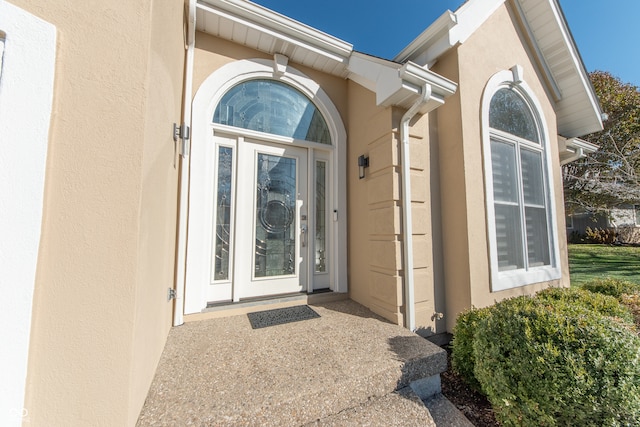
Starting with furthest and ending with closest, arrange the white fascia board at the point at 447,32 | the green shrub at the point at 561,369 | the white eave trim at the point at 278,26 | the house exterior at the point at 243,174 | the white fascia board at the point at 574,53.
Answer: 1. the white fascia board at the point at 574,53
2. the white fascia board at the point at 447,32
3. the white eave trim at the point at 278,26
4. the green shrub at the point at 561,369
5. the house exterior at the point at 243,174

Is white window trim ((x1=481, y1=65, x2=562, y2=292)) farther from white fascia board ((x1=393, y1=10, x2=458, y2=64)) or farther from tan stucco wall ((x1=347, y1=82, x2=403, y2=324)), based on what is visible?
tan stucco wall ((x1=347, y1=82, x2=403, y2=324))

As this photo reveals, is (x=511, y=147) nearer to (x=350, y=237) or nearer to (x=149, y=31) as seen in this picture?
(x=350, y=237)

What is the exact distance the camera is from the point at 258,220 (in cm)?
330

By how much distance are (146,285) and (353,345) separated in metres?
1.77

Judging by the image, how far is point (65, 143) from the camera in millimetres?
1183

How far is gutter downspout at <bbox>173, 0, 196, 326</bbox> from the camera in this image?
2.59 m

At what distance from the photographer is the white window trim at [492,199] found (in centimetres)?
319

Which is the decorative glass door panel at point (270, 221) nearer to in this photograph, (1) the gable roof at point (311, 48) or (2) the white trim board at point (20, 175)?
(1) the gable roof at point (311, 48)

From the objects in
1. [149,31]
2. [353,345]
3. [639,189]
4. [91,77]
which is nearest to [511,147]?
[353,345]

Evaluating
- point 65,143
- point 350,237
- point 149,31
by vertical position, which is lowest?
point 350,237

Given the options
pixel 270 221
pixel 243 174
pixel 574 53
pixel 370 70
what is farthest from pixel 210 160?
pixel 574 53

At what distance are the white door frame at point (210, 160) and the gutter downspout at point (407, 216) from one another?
979 mm

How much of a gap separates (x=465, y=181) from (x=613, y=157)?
10.5 m

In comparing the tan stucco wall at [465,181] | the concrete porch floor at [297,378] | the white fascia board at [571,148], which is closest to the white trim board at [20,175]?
the concrete porch floor at [297,378]
